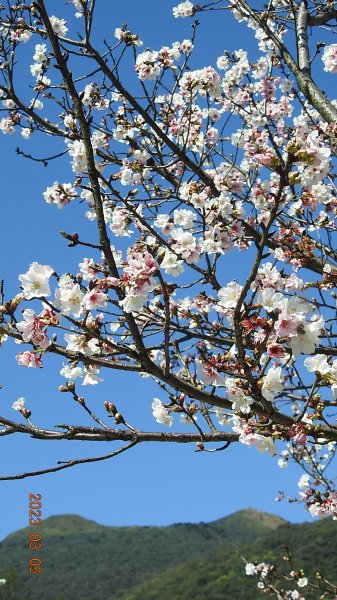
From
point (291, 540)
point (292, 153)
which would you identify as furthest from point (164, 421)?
point (291, 540)

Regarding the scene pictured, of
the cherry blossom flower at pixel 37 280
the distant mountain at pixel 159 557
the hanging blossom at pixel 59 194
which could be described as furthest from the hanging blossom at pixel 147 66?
the distant mountain at pixel 159 557

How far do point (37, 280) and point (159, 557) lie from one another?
298 feet

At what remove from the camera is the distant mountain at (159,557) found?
45.7m

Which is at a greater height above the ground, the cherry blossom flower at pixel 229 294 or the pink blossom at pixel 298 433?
the cherry blossom flower at pixel 229 294

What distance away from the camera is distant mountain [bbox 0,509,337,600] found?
45.7 meters

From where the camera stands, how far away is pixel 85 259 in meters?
3.46

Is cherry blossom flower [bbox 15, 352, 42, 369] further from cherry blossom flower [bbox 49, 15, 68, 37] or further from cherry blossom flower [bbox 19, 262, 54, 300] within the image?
cherry blossom flower [bbox 49, 15, 68, 37]

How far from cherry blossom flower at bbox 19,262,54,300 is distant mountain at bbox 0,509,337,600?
72.0 ft

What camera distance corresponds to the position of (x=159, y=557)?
85.8m

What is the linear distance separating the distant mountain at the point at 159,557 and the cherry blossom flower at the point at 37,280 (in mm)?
21931

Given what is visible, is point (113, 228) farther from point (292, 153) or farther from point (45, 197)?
point (292, 153)

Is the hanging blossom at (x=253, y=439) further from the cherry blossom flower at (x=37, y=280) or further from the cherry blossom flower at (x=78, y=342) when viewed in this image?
the cherry blossom flower at (x=37, y=280)

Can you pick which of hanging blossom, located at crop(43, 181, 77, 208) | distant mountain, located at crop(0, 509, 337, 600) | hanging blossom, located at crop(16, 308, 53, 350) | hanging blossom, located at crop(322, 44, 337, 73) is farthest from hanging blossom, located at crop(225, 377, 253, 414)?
distant mountain, located at crop(0, 509, 337, 600)

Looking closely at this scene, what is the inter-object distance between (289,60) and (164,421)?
12.0 feet
